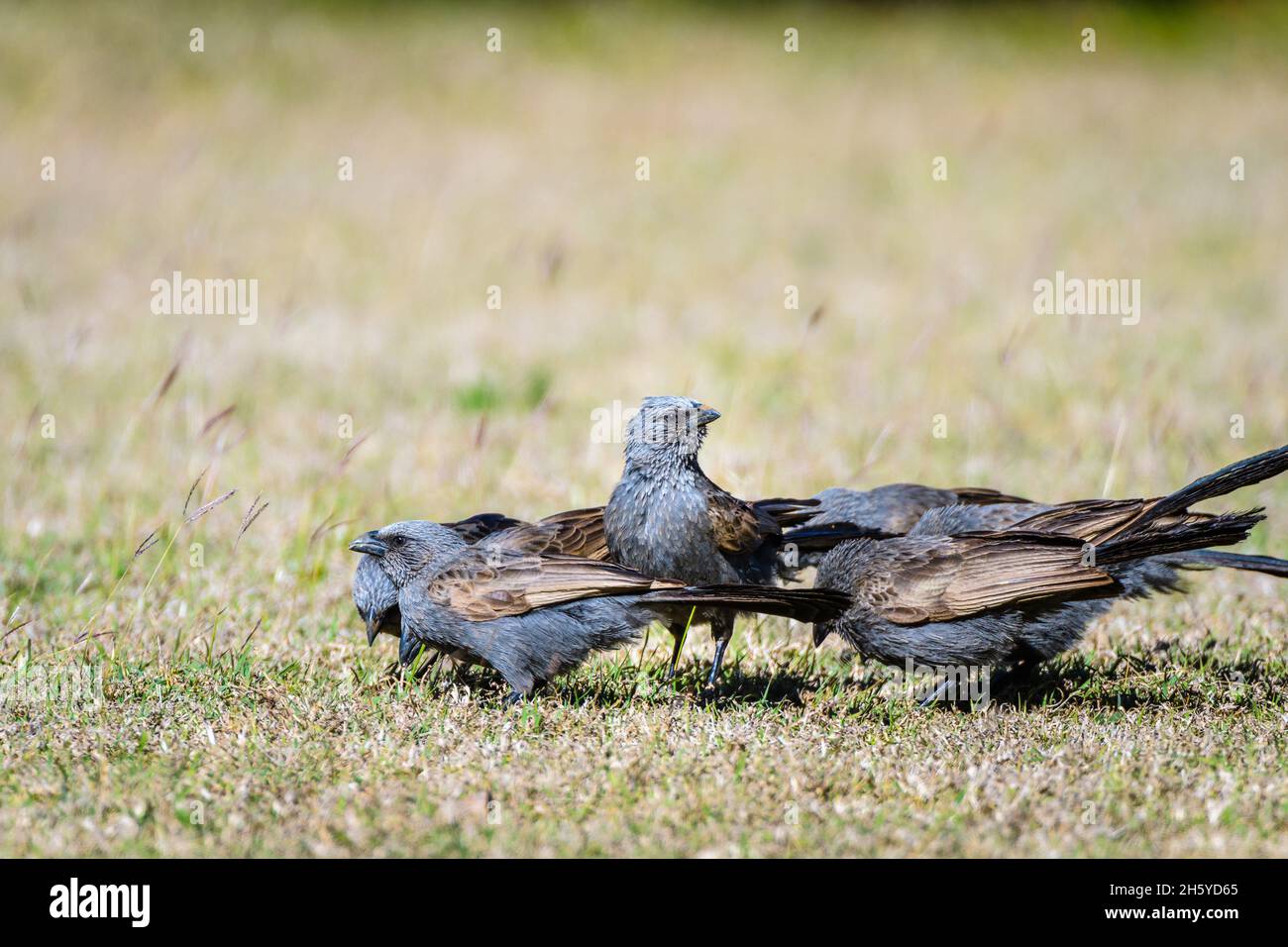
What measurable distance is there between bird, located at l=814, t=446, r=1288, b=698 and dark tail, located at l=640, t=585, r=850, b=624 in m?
0.19

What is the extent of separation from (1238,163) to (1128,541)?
14882 mm

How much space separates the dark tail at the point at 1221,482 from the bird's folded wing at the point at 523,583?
1.92 metres

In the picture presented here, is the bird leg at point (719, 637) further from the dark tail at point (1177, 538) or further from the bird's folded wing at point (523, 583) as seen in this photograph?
the dark tail at point (1177, 538)

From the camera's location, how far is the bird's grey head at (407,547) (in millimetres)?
5531

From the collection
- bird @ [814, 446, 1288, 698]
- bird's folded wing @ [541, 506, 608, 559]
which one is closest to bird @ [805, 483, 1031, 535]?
bird @ [814, 446, 1288, 698]

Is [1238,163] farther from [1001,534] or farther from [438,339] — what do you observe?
[1001,534]

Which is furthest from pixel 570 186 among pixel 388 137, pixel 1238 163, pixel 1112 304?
pixel 1238 163

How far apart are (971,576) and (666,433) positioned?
1363mm

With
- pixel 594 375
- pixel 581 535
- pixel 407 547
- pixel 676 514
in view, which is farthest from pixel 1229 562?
pixel 594 375

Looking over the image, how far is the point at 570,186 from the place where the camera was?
17797 mm

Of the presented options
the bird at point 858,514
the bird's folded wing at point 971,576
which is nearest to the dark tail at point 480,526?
the bird at point 858,514

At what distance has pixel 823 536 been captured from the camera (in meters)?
6.10

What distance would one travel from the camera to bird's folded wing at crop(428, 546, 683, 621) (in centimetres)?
519

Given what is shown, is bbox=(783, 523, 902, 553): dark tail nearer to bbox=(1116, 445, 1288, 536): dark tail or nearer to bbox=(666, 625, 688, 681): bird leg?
bbox=(666, 625, 688, 681): bird leg
